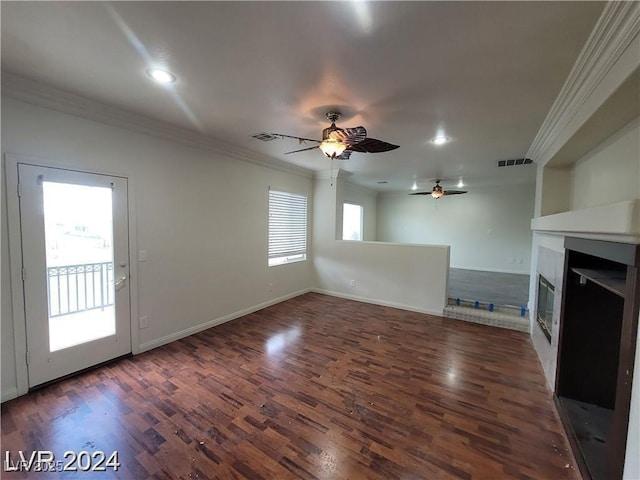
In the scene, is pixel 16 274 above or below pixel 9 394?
above

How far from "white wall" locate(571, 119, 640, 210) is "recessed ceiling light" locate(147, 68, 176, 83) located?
3.38 meters

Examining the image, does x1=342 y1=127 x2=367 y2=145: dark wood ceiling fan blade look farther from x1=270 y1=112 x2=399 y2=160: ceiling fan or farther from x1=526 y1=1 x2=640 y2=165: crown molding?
x1=526 y1=1 x2=640 y2=165: crown molding

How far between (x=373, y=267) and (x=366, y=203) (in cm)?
413

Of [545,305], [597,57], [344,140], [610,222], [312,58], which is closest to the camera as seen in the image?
[610,222]

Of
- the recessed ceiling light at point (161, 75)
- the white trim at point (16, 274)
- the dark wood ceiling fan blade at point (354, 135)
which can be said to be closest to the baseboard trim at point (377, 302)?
the dark wood ceiling fan blade at point (354, 135)

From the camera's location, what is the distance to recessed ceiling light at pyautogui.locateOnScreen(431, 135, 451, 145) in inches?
135

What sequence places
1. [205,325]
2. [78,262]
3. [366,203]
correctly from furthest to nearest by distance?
[366,203] → [205,325] → [78,262]

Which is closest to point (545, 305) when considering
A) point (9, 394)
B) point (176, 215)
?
point (176, 215)

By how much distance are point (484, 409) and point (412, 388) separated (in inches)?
23.0

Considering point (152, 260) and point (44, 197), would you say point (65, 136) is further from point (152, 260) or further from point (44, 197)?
point (152, 260)

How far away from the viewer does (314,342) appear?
139 inches

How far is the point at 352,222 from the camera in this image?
8750 millimetres

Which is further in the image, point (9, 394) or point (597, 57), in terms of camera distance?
point (9, 394)

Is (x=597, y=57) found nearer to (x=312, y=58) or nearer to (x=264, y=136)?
(x=312, y=58)
